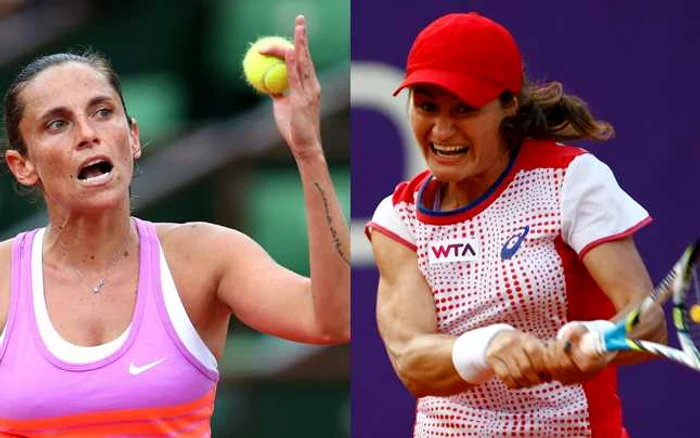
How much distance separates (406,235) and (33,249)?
87 cm

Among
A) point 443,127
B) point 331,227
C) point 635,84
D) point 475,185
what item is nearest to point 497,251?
point 475,185

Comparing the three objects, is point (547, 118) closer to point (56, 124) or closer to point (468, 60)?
point (468, 60)

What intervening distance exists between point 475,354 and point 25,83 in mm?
1231

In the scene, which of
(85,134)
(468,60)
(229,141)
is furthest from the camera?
(229,141)

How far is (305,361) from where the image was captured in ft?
23.0

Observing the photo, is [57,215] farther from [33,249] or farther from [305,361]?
[305,361]

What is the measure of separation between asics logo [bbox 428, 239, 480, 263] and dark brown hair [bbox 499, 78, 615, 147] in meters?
0.21

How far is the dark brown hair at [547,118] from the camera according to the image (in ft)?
10.8

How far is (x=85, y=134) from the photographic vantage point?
11.9 ft

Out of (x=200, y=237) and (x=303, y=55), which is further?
(x=200, y=237)

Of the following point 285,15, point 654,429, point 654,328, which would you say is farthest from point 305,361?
point 654,328

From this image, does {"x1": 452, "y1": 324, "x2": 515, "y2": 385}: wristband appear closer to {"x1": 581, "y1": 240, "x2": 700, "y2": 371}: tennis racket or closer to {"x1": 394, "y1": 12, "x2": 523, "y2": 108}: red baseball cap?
{"x1": 581, "y1": 240, "x2": 700, "y2": 371}: tennis racket

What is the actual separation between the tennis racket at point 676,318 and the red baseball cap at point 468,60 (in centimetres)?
49

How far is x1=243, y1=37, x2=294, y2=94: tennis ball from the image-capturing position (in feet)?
11.5
